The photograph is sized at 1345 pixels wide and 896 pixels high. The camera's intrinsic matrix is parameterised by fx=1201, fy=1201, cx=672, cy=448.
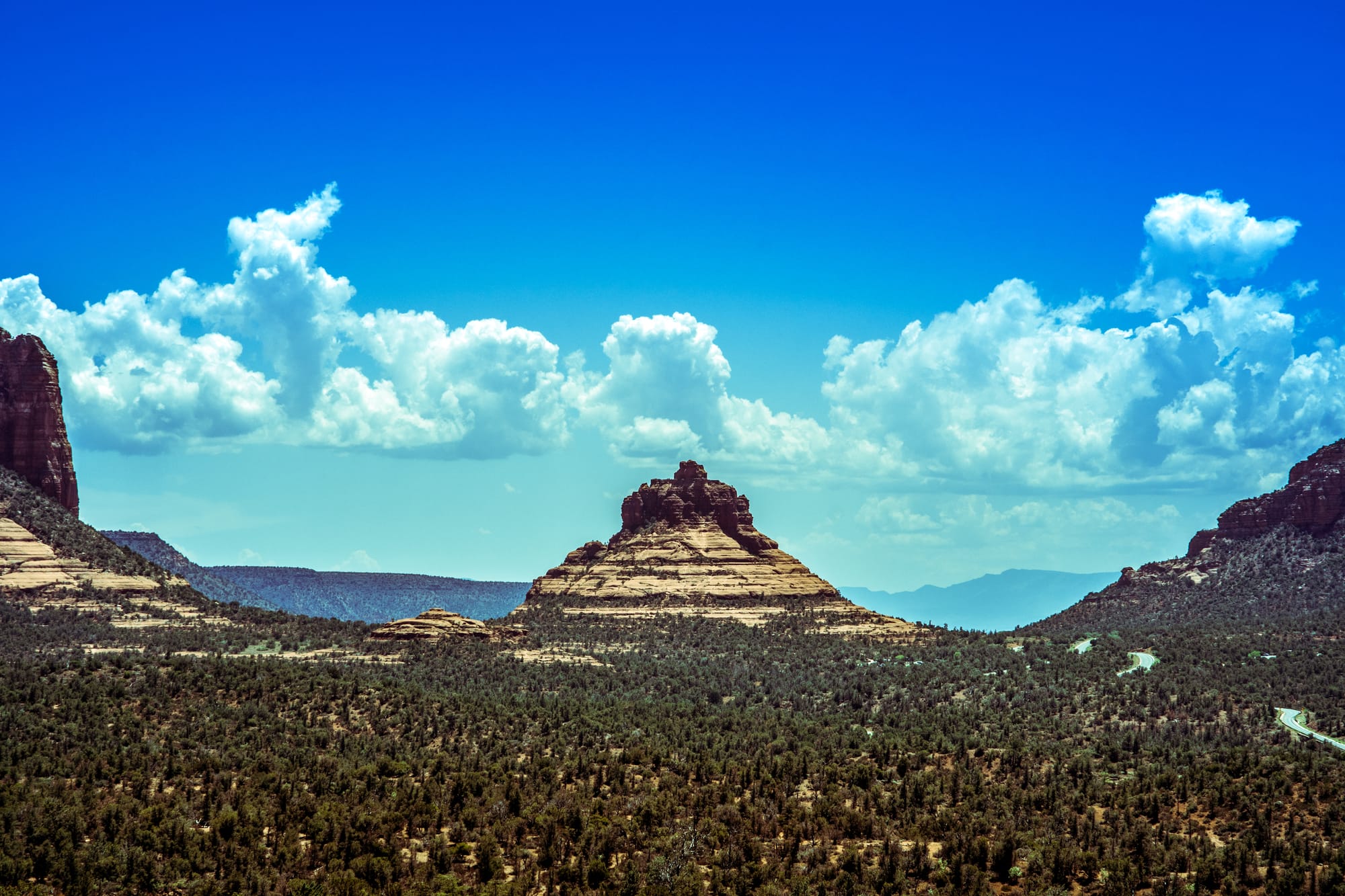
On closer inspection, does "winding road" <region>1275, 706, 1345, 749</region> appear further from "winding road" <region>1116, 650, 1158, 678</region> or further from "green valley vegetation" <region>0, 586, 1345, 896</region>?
"winding road" <region>1116, 650, 1158, 678</region>

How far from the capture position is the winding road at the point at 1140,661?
78250 millimetres

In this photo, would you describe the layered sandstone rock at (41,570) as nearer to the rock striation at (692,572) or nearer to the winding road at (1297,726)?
the rock striation at (692,572)

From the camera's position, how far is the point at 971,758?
5238cm

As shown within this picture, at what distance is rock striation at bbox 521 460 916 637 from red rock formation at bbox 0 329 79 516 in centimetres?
4433

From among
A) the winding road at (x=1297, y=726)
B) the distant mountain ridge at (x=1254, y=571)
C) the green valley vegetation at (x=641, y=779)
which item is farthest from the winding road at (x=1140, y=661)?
the distant mountain ridge at (x=1254, y=571)

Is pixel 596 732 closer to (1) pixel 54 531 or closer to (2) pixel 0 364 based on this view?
(1) pixel 54 531

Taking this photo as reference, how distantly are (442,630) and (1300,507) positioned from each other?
99.9 metres

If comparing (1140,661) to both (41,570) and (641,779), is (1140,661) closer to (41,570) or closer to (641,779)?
(641,779)

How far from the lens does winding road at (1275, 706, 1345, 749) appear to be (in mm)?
55500

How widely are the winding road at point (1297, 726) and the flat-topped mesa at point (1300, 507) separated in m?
77.5

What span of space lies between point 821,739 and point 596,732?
34.6 feet

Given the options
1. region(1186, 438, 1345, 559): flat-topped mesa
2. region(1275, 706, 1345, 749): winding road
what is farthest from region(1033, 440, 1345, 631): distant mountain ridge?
region(1275, 706, 1345, 749): winding road

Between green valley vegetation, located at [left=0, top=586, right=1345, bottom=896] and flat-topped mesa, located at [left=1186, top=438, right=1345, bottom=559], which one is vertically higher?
flat-topped mesa, located at [left=1186, top=438, right=1345, bottom=559]

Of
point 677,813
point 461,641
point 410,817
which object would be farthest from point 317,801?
point 461,641
